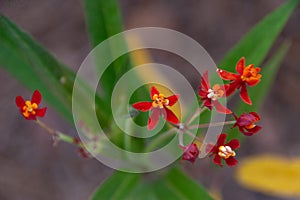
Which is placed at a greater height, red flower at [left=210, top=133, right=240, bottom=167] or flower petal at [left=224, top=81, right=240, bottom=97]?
flower petal at [left=224, top=81, right=240, bottom=97]

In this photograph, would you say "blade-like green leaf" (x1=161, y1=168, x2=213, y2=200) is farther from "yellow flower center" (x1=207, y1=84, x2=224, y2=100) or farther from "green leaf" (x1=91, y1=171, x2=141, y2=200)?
"yellow flower center" (x1=207, y1=84, x2=224, y2=100)

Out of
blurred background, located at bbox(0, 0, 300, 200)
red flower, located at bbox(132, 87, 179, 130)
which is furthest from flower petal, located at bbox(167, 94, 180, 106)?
blurred background, located at bbox(0, 0, 300, 200)

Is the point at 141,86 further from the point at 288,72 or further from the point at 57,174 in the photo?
the point at 288,72

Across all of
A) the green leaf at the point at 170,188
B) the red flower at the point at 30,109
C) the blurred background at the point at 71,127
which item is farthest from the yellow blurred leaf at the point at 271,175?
the red flower at the point at 30,109

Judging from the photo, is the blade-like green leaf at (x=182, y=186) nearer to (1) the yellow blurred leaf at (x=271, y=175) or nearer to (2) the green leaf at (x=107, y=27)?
(2) the green leaf at (x=107, y=27)

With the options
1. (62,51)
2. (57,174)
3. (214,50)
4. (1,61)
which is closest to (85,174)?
(57,174)

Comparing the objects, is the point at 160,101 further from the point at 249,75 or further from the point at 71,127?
the point at 71,127

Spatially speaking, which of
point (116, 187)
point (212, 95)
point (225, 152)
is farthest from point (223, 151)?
point (116, 187)
